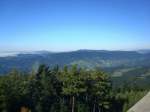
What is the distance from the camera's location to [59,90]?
77.7 meters

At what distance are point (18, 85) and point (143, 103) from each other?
162 feet

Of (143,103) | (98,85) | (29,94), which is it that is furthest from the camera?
(98,85)

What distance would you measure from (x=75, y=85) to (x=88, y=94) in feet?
24.8

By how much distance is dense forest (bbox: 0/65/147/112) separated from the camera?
6700 centimetres

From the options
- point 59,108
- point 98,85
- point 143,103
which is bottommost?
point 59,108

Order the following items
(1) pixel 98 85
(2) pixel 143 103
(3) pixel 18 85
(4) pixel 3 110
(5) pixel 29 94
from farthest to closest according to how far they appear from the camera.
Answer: (1) pixel 98 85
(5) pixel 29 94
(3) pixel 18 85
(4) pixel 3 110
(2) pixel 143 103

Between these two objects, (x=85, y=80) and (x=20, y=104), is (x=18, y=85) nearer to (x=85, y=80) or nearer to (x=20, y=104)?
(x=20, y=104)

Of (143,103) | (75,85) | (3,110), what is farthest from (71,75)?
(143,103)

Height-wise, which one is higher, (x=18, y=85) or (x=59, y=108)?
(x=18, y=85)

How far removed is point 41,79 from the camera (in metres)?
75.9

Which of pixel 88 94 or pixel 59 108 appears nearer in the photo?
pixel 59 108

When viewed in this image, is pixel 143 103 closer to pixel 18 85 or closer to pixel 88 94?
pixel 18 85

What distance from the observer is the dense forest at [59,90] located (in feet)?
220

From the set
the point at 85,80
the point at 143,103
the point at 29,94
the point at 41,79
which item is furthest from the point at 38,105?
the point at 143,103
